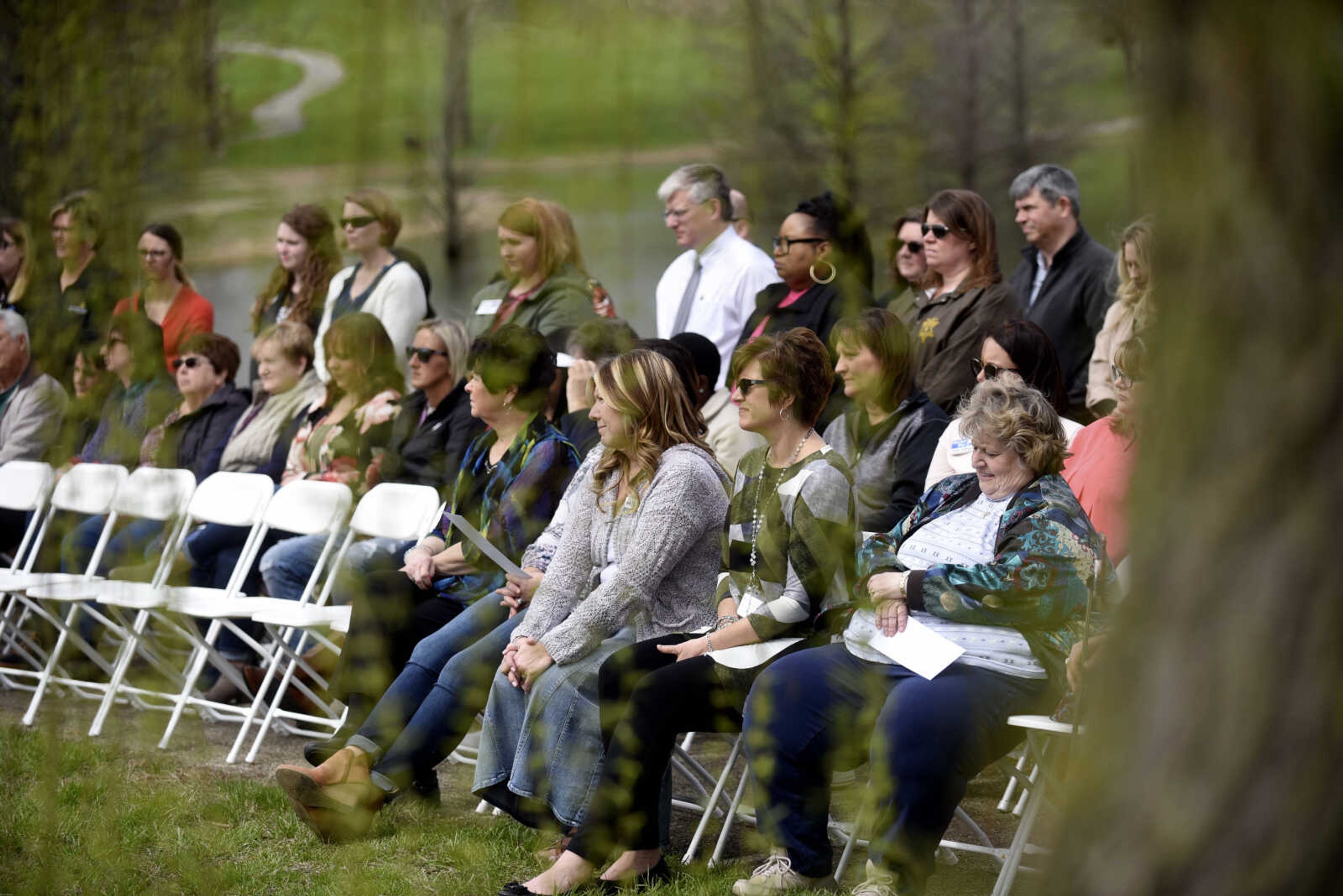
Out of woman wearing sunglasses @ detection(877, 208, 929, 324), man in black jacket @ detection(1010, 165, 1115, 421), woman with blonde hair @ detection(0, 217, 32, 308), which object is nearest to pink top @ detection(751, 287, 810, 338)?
woman wearing sunglasses @ detection(877, 208, 929, 324)

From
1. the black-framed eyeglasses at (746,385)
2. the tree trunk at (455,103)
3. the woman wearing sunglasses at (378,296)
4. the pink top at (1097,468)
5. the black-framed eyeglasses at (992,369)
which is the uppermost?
the tree trunk at (455,103)

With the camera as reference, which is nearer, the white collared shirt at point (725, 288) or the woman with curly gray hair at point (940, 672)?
the woman with curly gray hair at point (940, 672)

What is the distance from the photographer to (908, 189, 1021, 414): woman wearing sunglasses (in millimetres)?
4465

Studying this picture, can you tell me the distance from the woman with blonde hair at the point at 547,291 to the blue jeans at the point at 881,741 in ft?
6.61

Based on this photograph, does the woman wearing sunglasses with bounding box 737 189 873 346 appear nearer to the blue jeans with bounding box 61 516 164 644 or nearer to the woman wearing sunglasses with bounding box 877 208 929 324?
the woman wearing sunglasses with bounding box 877 208 929 324

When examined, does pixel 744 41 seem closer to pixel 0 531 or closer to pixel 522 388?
pixel 522 388

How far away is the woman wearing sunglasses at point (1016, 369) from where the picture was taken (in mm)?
3963

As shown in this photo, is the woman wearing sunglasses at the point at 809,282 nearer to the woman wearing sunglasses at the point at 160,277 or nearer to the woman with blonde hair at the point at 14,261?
the woman wearing sunglasses at the point at 160,277

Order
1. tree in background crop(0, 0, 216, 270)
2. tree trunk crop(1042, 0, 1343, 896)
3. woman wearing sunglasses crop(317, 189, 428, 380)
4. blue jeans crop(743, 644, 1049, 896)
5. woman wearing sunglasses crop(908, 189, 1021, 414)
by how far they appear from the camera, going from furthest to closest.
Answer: woman wearing sunglasses crop(317, 189, 428, 380), woman wearing sunglasses crop(908, 189, 1021, 414), blue jeans crop(743, 644, 1049, 896), tree in background crop(0, 0, 216, 270), tree trunk crop(1042, 0, 1343, 896)

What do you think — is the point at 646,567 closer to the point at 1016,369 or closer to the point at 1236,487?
the point at 1016,369

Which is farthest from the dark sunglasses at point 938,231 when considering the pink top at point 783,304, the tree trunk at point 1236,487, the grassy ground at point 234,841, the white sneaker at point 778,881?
the tree trunk at point 1236,487

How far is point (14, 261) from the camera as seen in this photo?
19.8 ft

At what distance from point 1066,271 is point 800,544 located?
182 cm

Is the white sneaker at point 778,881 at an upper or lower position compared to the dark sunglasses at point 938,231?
lower
